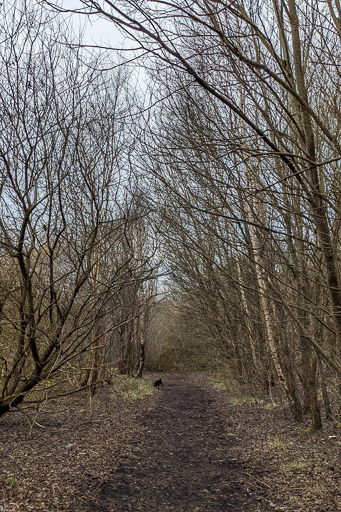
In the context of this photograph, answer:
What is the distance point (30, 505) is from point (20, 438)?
9.90 ft

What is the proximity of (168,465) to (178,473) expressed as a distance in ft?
1.40

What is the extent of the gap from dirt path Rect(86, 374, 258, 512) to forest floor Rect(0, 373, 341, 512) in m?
0.01

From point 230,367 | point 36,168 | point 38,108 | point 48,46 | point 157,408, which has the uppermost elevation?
point 48,46

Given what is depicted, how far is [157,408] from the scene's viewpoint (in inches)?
439

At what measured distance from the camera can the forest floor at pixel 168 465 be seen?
431cm

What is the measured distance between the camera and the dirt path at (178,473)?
14.3ft

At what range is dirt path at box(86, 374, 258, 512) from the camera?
14.3 ft

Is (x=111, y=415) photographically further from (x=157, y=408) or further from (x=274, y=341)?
(x=274, y=341)

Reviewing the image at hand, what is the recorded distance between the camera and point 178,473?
539 cm

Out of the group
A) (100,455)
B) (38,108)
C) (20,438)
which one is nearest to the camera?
(38,108)

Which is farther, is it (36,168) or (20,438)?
(20,438)

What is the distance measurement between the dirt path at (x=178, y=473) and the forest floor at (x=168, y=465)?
12 millimetres

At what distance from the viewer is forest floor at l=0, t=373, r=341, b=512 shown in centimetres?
431

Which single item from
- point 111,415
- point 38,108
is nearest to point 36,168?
point 38,108
